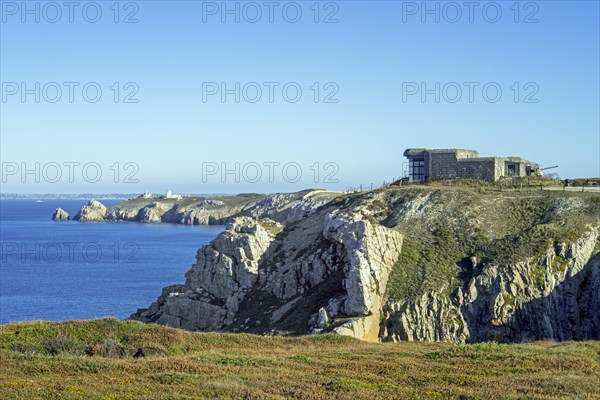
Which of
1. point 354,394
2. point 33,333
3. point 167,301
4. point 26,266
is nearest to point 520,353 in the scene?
point 354,394

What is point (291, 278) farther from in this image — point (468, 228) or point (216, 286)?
point (468, 228)

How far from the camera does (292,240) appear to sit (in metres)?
64.7

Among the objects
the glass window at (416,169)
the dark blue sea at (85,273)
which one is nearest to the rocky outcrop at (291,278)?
the dark blue sea at (85,273)

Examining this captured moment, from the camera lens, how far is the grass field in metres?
21.1

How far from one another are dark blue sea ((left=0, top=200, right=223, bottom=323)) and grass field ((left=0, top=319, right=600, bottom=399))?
43.8m

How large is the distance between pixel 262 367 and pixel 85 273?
9310 cm

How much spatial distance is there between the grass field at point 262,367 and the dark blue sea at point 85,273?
43800 mm

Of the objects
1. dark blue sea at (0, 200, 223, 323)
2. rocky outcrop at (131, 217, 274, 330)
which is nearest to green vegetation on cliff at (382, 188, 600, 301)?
rocky outcrop at (131, 217, 274, 330)

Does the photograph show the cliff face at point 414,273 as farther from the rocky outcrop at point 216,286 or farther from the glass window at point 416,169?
the glass window at point 416,169

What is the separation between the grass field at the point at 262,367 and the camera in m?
21.1

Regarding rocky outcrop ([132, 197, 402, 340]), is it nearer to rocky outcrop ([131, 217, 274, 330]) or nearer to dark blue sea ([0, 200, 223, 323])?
rocky outcrop ([131, 217, 274, 330])

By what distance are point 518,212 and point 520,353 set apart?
31946 millimetres

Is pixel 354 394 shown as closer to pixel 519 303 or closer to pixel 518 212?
pixel 519 303

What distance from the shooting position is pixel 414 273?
52125 millimetres
